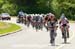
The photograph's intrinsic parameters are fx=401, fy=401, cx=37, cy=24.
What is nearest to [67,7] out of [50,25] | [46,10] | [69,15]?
[69,15]

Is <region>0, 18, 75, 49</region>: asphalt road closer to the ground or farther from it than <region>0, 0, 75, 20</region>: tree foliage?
farther from it

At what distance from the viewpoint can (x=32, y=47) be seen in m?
22.6

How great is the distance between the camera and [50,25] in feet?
79.6

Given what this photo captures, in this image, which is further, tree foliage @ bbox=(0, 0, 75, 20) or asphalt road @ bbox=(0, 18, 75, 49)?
tree foliage @ bbox=(0, 0, 75, 20)

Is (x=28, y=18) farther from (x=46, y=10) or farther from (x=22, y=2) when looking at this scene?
(x=22, y=2)

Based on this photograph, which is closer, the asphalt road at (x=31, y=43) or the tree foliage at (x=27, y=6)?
the asphalt road at (x=31, y=43)

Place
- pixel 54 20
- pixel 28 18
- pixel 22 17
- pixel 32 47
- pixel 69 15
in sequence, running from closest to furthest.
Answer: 1. pixel 32 47
2. pixel 54 20
3. pixel 28 18
4. pixel 22 17
5. pixel 69 15

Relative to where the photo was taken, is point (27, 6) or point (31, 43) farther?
point (27, 6)

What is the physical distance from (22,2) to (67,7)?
24.9 m

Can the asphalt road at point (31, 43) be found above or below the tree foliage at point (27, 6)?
above

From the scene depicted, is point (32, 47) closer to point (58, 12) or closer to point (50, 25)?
point (50, 25)

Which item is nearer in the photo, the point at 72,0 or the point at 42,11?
the point at 72,0

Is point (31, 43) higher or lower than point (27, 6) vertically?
higher

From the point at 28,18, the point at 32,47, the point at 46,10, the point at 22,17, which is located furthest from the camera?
the point at 46,10
